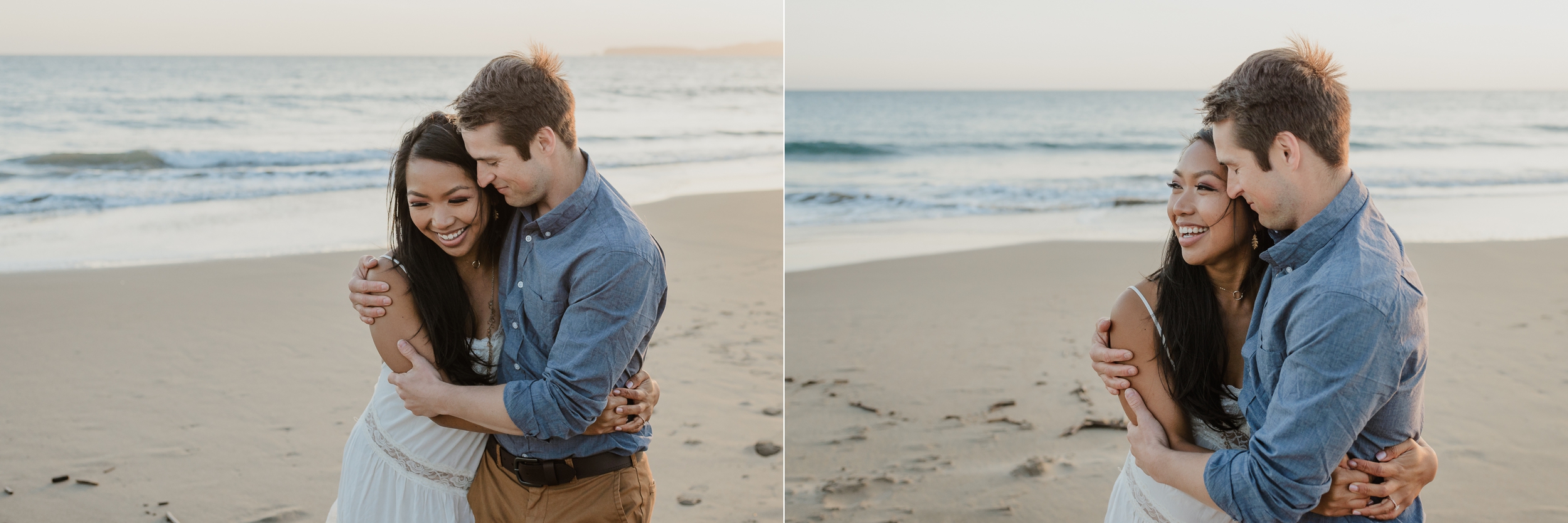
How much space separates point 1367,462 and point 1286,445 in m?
0.31

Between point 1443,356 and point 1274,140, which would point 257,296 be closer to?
point 1274,140

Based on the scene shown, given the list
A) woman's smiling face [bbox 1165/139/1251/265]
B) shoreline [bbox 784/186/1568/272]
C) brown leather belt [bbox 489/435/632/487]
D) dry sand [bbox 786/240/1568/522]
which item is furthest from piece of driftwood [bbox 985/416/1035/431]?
shoreline [bbox 784/186/1568/272]

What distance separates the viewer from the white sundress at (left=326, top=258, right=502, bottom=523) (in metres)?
3.11

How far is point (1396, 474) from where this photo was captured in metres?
2.30

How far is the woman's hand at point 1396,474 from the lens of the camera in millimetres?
2301

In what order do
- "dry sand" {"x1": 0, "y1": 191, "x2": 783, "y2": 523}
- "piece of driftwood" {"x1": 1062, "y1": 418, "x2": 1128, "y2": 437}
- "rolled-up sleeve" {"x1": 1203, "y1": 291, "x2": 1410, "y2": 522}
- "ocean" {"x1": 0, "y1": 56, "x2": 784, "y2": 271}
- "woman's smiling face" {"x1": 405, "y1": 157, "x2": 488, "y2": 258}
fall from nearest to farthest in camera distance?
"rolled-up sleeve" {"x1": 1203, "y1": 291, "x2": 1410, "y2": 522} → "woman's smiling face" {"x1": 405, "y1": 157, "x2": 488, "y2": 258} → "dry sand" {"x1": 0, "y1": 191, "x2": 783, "y2": 523} → "piece of driftwood" {"x1": 1062, "y1": 418, "x2": 1128, "y2": 437} → "ocean" {"x1": 0, "y1": 56, "x2": 784, "y2": 271}

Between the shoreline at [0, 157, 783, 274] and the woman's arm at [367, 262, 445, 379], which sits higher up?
the woman's arm at [367, 262, 445, 379]

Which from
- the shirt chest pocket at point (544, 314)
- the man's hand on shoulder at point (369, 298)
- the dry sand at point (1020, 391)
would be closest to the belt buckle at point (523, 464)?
the shirt chest pocket at point (544, 314)

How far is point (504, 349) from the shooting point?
117 inches

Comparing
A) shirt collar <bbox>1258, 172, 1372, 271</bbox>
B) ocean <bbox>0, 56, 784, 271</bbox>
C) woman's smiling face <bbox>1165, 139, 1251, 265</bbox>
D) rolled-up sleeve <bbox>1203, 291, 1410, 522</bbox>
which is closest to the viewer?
rolled-up sleeve <bbox>1203, 291, 1410, 522</bbox>

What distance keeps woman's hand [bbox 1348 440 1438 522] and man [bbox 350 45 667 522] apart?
1.94 m

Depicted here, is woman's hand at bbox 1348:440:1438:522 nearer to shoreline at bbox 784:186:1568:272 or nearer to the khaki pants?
the khaki pants

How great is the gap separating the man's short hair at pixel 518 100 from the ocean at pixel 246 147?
235mm

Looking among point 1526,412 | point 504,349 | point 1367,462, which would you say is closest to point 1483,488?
point 1526,412
